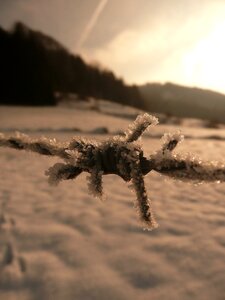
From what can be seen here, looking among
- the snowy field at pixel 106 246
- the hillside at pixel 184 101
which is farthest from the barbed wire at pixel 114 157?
the hillside at pixel 184 101

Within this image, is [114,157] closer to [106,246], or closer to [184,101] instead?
[106,246]

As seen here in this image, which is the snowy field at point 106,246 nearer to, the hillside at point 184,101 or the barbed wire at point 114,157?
the barbed wire at point 114,157

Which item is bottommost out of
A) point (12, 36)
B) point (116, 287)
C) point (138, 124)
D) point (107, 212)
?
point (116, 287)

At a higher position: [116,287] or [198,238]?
[198,238]

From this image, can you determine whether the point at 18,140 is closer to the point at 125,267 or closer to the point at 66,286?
the point at 66,286

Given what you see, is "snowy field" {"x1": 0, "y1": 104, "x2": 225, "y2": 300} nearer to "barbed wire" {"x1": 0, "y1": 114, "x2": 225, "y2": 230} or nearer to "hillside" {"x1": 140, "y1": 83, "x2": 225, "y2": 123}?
"barbed wire" {"x1": 0, "y1": 114, "x2": 225, "y2": 230}

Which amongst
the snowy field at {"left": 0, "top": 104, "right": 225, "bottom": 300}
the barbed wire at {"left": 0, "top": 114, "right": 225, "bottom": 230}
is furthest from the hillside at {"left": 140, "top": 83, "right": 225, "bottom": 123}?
the barbed wire at {"left": 0, "top": 114, "right": 225, "bottom": 230}

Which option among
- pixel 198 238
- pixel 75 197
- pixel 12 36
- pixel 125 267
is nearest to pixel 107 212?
pixel 75 197

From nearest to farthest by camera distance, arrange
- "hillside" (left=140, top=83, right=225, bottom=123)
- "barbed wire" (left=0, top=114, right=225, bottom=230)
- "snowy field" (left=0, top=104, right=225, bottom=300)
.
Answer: "barbed wire" (left=0, top=114, right=225, bottom=230)
"snowy field" (left=0, top=104, right=225, bottom=300)
"hillside" (left=140, top=83, right=225, bottom=123)
